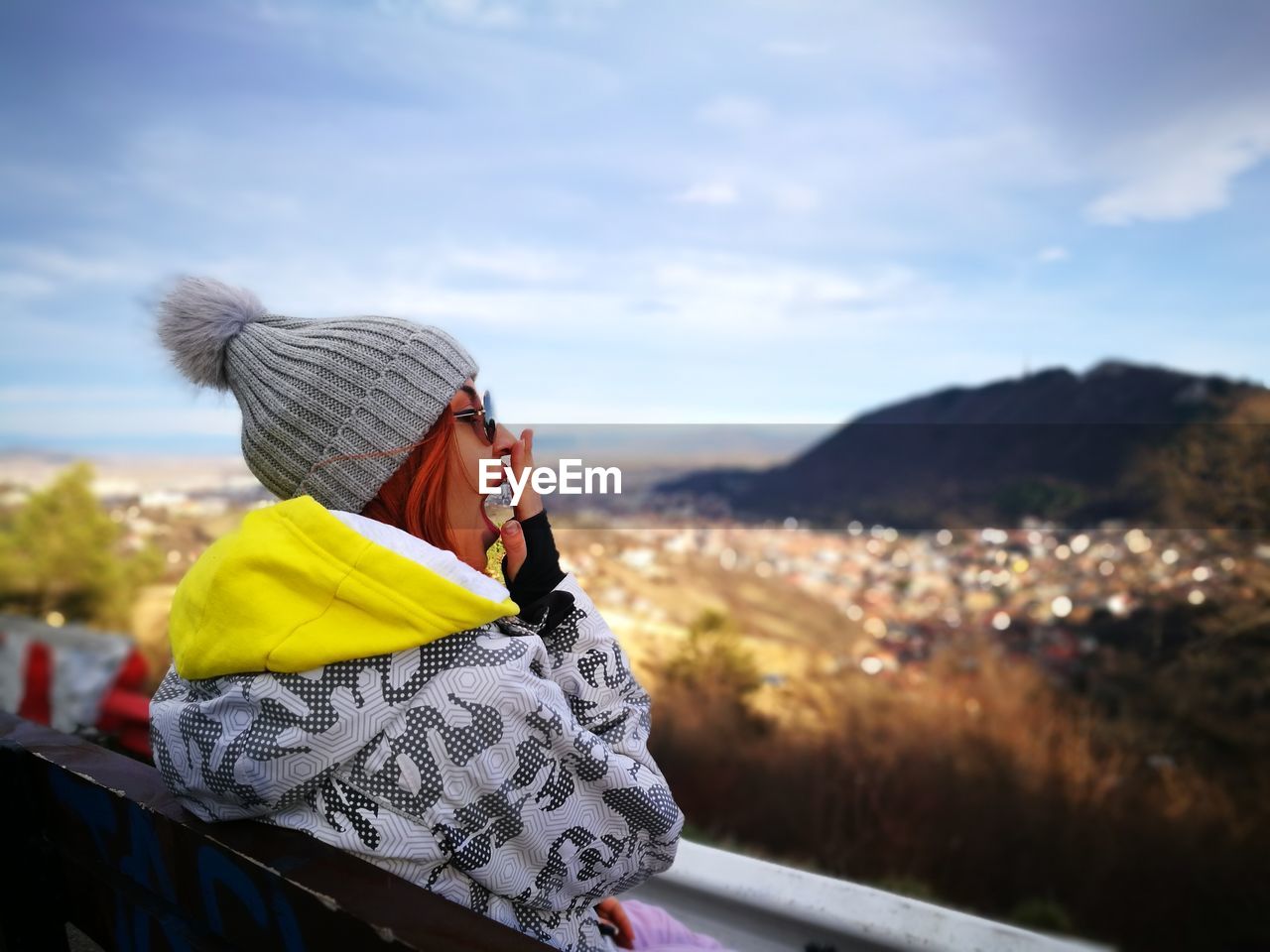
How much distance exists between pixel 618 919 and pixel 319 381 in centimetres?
91

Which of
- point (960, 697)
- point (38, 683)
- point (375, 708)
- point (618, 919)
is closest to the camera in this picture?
point (375, 708)

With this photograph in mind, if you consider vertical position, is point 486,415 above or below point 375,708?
above

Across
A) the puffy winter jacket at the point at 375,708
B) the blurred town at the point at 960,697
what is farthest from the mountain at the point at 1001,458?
the puffy winter jacket at the point at 375,708

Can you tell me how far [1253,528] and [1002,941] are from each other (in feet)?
12.3

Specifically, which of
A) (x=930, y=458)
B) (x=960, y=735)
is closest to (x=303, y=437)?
(x=960, y=735)

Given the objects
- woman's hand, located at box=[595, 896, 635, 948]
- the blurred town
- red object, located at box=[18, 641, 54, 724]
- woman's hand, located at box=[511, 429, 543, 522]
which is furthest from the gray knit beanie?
red object, located at box=[18, 641, 54, 724]

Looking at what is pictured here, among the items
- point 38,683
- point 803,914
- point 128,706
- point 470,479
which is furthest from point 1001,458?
point 38,683

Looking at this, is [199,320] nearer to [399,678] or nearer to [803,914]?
[399,678]

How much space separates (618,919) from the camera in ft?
4.30

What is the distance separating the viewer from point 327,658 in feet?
2.83

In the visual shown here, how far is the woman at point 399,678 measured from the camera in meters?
0.88

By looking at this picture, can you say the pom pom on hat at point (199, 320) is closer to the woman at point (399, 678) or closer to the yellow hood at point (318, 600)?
the woman at point (399, 678)

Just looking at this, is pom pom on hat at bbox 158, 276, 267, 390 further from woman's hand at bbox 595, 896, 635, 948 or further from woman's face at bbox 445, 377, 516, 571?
woman's hand at bbox 595, 896, 635, 948

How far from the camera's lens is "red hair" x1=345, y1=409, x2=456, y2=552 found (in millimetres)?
1181
